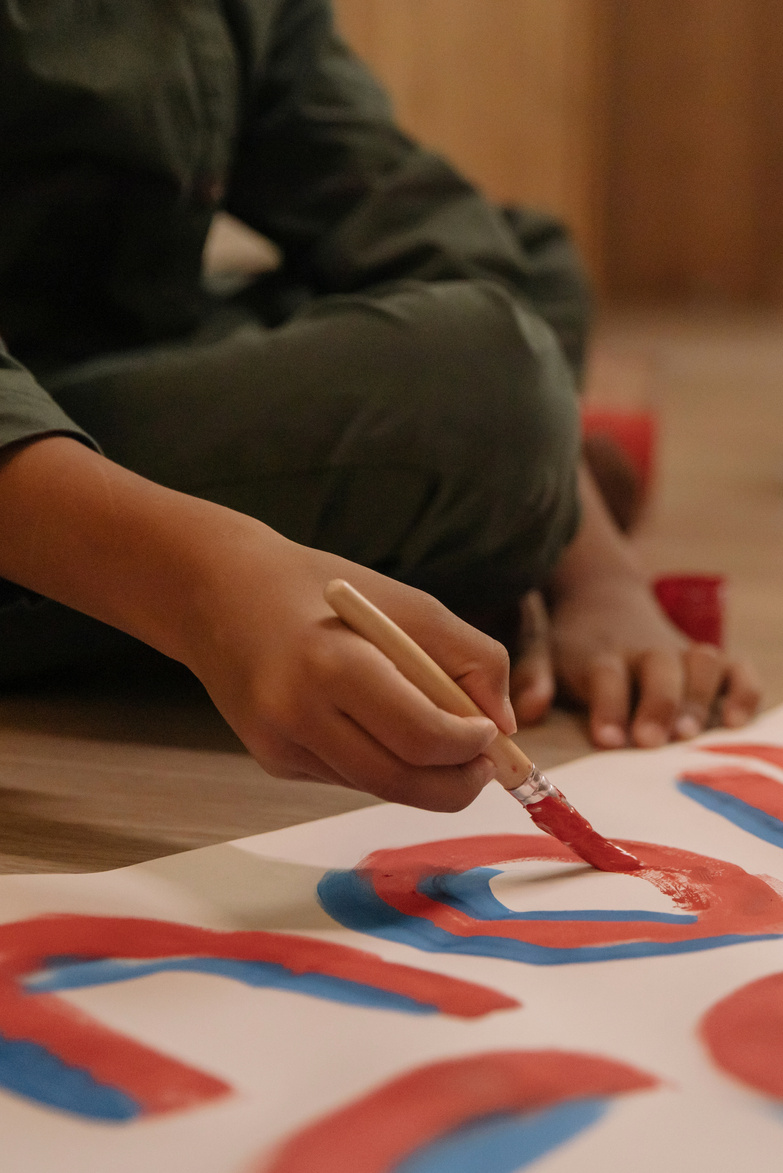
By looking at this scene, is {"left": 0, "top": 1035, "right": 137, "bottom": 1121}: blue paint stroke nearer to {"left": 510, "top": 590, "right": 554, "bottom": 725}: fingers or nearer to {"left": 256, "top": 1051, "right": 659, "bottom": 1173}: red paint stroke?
{"left": 256, "top": 1051, "right": 659, "bottom": 1173}: red paint stroke

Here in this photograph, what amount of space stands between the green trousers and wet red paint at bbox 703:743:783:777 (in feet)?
0.50

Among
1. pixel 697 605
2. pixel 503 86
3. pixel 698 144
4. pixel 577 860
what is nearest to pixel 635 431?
pixel 697 605

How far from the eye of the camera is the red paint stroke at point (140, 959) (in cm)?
32

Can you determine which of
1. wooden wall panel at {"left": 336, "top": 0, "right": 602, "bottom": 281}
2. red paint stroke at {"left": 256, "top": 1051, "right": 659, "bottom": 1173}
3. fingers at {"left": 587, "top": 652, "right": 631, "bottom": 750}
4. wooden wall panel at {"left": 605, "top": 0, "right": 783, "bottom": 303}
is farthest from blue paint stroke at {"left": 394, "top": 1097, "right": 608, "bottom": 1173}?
wooden wall panel at {"left": 605, "top": 0, "right": 783, "bottom": 303}

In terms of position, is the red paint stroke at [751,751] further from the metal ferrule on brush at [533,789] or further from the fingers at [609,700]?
the metal ferrule on brush at [533,789]

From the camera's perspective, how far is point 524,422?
639mm

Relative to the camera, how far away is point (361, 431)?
2.02 feet

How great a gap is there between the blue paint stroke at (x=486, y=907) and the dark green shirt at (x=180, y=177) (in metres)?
0.23

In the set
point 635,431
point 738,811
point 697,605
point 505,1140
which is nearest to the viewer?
point 505,1140

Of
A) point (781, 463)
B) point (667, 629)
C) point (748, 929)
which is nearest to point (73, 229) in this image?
point (667, 629)

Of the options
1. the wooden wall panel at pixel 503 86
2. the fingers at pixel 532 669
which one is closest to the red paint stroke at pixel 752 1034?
the fingers at pixel 532 669

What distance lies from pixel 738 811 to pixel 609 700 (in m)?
0.13

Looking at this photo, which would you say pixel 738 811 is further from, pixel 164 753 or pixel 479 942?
pixel 164 753

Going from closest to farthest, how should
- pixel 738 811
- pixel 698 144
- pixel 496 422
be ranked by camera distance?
1. pixel 738 811
2. pixel 496 422
3. pixel 698 144
